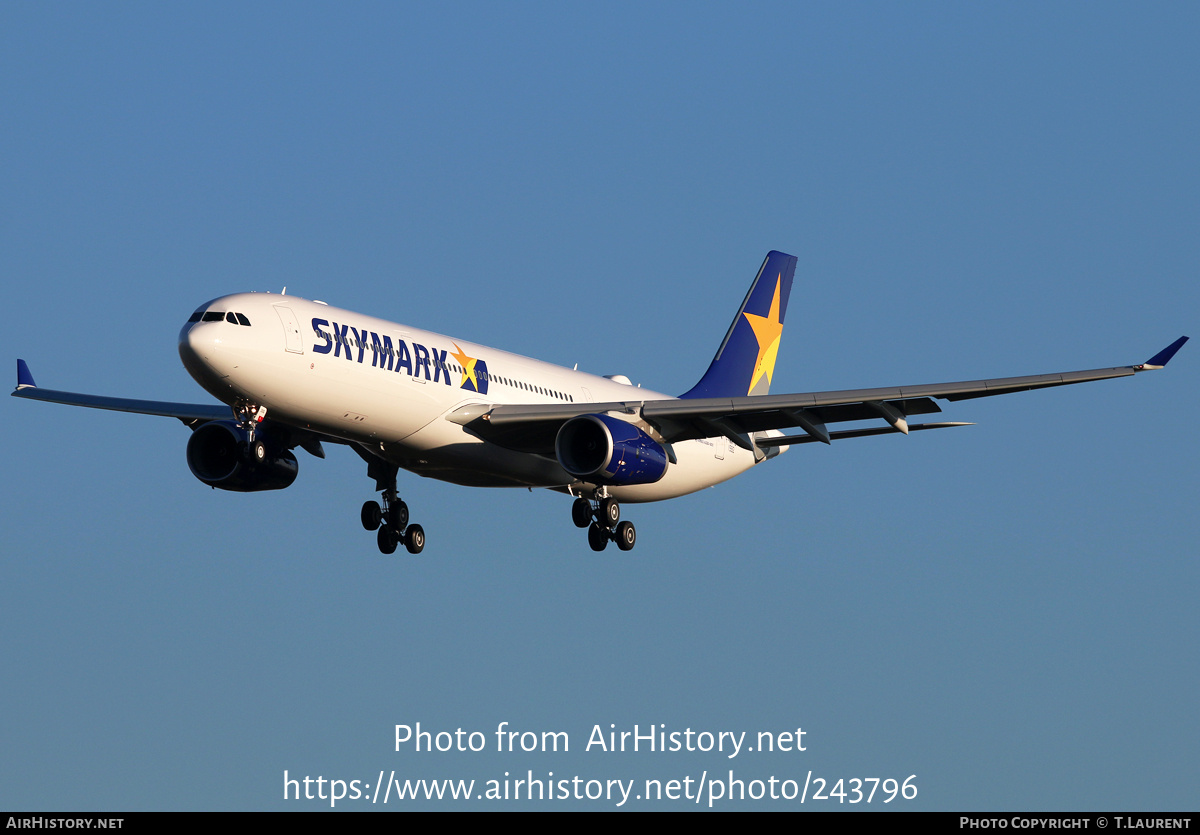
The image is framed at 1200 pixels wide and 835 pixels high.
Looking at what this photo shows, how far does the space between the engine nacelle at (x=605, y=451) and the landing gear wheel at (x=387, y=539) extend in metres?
6.57

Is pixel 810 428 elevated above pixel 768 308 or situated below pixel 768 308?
below

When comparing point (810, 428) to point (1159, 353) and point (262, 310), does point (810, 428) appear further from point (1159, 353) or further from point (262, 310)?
point (262, 310)

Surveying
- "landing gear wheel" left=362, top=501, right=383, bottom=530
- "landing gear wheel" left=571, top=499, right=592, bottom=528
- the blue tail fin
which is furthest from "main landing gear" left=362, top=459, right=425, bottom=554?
the blue tail fin

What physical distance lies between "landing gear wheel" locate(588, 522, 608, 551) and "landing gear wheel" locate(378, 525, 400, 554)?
579cm

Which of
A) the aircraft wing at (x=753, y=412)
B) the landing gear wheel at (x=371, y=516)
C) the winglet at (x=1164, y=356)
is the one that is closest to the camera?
the winglet at (x=1164, y=356)

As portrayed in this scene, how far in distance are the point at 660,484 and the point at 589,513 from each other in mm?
3912

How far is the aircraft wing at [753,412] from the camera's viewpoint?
36.6m

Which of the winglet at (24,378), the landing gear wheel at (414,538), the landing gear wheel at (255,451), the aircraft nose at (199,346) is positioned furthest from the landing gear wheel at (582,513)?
the winglet at (24,378)

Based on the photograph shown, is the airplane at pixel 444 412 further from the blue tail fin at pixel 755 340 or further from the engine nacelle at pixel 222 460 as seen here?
the blue tail fin at pixel 755 340

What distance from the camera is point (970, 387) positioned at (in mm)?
36344

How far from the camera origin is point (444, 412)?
3791 centimetres

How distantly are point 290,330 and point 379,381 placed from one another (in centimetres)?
278

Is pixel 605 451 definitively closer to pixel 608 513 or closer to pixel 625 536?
pixel 608 513

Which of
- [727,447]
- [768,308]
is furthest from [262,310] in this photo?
[768,308]
